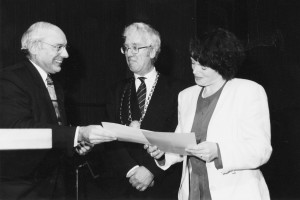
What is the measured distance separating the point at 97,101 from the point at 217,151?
3.31 m

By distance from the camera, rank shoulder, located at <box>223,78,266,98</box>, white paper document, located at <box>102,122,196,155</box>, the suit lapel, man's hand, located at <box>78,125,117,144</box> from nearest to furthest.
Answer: white paper document, located at <box>102,122,196,155</box>, shoulder, located at <box>223,78,266,98</box>, man's hand, located at <box>78,125,117,144</box>, the suit lapel

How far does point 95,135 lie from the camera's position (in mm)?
2150

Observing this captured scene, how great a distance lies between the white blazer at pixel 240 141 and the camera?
1.79 metres

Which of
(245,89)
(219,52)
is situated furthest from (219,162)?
(219,52)

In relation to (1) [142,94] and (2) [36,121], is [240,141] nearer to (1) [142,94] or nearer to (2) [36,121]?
(1) [142,94]

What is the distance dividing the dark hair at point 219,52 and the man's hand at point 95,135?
643 millimetres

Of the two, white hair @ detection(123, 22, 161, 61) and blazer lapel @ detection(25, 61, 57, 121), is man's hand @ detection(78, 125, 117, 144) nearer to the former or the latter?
blazer lapel @ detection(25, 61, 57, 121)

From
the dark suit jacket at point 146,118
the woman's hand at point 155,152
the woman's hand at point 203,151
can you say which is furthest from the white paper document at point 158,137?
the dark suit jacket at point 146,118

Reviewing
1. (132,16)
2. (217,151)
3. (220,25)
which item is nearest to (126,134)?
(217,151)

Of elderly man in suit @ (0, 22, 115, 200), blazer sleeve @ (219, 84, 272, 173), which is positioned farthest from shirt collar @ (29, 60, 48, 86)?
blazer sleeve @ (219, 84, 272, 173)

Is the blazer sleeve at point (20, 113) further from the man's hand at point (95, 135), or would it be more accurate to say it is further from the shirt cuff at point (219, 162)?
the shirt cuff at point (219, 162)

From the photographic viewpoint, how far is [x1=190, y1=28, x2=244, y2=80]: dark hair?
6.90 feet

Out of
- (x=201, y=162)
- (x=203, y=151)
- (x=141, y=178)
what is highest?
(x=203, y=151)

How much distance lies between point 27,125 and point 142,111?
31.6 inches
